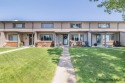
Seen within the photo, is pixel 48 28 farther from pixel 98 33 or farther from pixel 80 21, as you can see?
pixel 98 33

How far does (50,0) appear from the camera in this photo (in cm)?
3797

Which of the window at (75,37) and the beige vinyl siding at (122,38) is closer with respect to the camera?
the beige vinyl siding at (122,38)

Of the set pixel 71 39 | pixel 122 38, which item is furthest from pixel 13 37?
pixel 122 38

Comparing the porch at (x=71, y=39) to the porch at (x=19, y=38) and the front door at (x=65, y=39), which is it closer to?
the front door at (x=65, y=39)

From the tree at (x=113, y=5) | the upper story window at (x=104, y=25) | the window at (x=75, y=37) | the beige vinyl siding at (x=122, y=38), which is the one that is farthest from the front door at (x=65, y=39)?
the tree at (x=113, y=5)

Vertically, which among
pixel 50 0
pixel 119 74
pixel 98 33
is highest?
pixel 50 0

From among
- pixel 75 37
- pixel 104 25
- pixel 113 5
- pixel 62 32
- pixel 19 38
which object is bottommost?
pixel 19 38

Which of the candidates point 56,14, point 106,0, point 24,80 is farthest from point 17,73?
point 56,14

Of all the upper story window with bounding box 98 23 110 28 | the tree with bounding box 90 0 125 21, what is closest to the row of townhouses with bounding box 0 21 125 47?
the upper story window with bounding box 98 23 110 28

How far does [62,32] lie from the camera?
121 ft

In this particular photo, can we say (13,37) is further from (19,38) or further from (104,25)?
(104,25)

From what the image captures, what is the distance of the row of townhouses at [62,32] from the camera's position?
36.7 m

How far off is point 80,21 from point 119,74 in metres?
27.8

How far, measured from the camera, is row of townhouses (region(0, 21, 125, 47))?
3666 cm
